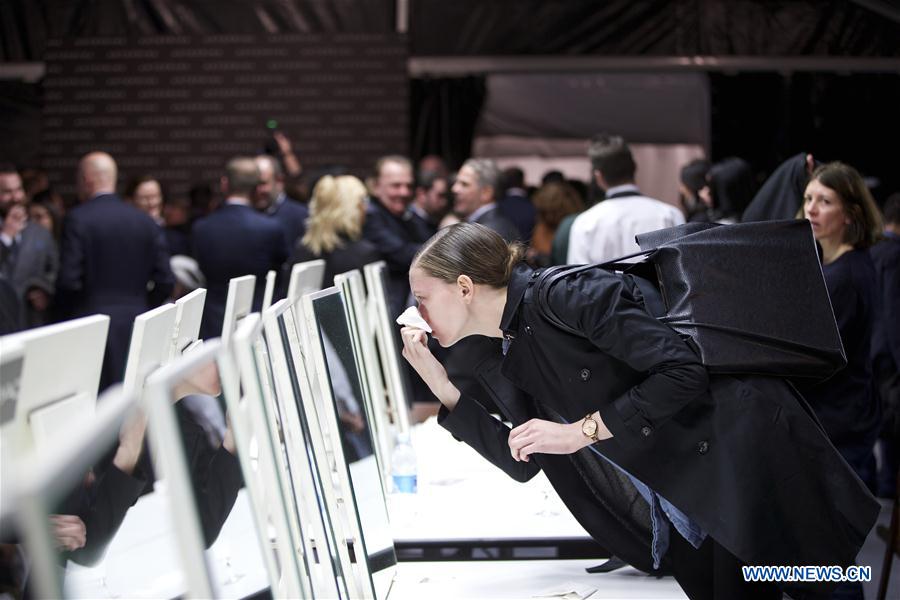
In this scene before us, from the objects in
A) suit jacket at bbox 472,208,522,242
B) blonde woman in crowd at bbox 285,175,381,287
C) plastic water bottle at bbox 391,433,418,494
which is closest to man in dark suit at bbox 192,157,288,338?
blonde woman in crowd at bbox 285,175,381,287

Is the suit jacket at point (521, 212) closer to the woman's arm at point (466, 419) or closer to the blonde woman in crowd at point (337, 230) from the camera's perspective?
the blonde woman in crowd at point (337, 230)

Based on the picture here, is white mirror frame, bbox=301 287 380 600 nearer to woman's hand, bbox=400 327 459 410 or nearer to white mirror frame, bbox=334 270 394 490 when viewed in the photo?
woman's hand, bbox=400 327 459 410

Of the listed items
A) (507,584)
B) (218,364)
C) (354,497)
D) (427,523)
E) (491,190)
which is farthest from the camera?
(491,190)

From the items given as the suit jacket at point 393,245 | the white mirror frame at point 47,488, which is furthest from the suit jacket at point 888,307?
the white mirror frame at point 47,488

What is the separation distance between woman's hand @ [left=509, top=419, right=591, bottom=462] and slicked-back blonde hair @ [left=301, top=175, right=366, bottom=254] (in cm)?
301

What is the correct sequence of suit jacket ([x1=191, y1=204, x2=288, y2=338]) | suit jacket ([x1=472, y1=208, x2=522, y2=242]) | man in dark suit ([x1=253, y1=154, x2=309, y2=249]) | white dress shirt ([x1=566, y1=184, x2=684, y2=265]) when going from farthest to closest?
1. man in dark suit ([x1=253, y1=154, x2=309, y2=249])
2. suit jacket ([x1=191, y1=204, x2=288, y2=338])
3. suit jacket ([x1=472, y1=208, x2=522, y2=242])
4. white dress shirt ([x1=566, y1=184, x2=684, y2=265])

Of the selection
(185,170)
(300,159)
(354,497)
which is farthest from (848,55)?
(354,497)

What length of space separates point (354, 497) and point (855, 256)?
6.68 ft

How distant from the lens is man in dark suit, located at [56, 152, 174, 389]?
523 centimetres

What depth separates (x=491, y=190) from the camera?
5.54 meters

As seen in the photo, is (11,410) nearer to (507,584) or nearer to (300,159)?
(507,584)

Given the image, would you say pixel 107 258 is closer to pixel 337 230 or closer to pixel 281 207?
pixel 337 230

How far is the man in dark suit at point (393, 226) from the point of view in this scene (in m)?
5.33

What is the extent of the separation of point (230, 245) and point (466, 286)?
345 centimetres
